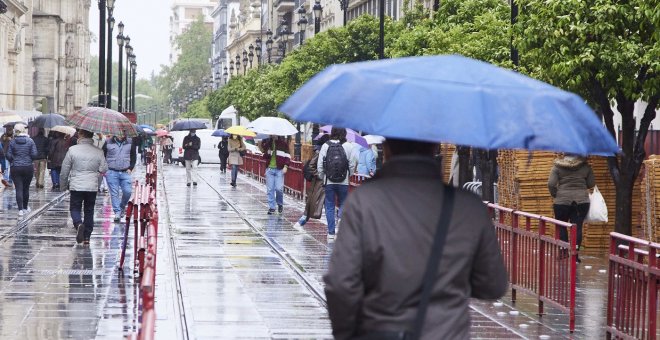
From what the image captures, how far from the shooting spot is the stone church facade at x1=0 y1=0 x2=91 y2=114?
67062 mm

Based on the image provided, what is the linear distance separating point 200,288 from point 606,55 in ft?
22.1

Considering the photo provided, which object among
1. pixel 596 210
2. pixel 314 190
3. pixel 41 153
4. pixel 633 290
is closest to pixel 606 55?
pixel 596 210

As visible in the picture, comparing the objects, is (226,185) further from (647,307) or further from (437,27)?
(647,307)

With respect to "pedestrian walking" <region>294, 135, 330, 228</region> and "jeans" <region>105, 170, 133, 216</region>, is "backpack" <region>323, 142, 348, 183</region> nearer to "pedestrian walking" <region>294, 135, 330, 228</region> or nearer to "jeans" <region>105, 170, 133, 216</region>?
"pedestrian walking" <region>294, 135, 330, 228</region>

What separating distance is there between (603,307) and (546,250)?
1297 mm

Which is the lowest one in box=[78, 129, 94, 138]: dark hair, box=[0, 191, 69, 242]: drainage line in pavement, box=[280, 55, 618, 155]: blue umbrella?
box=[0, 191, 69, 242]: drainage line in pavement

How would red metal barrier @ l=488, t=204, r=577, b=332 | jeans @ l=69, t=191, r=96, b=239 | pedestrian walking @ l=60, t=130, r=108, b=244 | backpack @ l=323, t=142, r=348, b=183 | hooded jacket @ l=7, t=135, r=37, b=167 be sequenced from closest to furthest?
red metal barrier @ l=488, t=204, r=577, b=332, pedestrian walking @ l=60, t=130, r=108, b=244, jeans @ l=69, t=191, r=96, b=239, backpack @ l=323, t=142, r=348, b=183, hooded jacket @ l=7, t=135, r=37, b=167

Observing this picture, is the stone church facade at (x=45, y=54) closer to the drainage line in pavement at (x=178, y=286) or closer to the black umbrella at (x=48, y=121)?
the black umbrella at (x=48, y=121)

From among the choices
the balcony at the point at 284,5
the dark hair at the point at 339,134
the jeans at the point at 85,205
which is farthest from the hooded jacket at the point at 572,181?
the balcony at the point at 284,5

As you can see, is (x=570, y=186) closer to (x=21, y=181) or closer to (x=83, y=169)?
(x=83, y=169)

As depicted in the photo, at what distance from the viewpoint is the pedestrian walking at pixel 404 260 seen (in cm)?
526

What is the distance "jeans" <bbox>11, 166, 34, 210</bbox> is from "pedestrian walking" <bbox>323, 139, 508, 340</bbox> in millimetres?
21319

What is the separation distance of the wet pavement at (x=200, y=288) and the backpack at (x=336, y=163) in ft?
3.37

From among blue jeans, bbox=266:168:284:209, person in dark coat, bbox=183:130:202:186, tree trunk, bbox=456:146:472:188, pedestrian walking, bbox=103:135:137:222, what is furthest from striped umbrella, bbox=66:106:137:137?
person in dark coat, bbox=183:130:202:186
